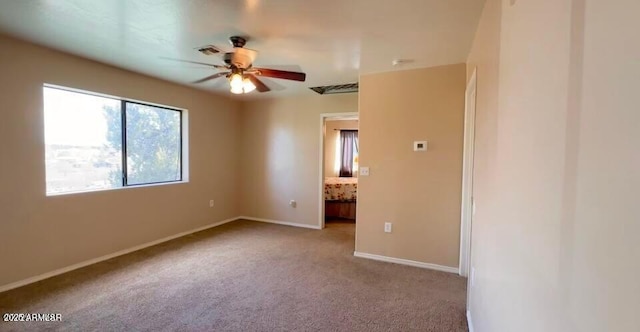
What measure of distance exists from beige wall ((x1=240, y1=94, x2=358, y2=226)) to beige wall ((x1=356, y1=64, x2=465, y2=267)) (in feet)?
4.35

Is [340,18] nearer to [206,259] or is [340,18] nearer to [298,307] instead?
[298,307]

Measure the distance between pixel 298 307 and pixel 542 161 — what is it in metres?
2.25

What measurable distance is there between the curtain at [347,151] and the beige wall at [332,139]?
156 millimetres

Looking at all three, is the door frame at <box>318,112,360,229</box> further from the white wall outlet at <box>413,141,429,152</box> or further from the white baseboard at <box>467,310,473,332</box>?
the white baseboard at <box>467,310,473,332</box>

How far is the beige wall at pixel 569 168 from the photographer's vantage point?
46 cm

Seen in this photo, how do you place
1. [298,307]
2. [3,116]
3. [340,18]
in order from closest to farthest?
[340,18] < [298,307] < [3,116]

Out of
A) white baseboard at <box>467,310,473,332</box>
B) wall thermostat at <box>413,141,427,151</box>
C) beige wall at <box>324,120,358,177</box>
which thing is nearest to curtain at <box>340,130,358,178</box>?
beige wall at <box>324,120,358,177</box>

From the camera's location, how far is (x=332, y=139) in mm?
7680

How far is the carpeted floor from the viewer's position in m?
2.27

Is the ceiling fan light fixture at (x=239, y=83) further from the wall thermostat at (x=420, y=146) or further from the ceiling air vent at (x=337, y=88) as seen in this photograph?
the wall thermostat at (x=420, y=146)

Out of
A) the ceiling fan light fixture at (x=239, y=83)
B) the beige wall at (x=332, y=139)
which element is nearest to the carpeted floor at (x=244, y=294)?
the ceiling fan light fixture at (x=239, y=83)

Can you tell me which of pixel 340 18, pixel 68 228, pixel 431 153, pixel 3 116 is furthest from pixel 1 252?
pixel 431 153

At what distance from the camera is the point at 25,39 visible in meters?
2.74

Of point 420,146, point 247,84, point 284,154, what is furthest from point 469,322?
point 284,154
